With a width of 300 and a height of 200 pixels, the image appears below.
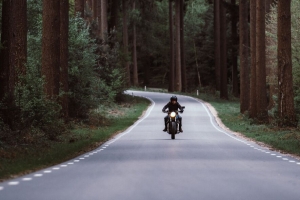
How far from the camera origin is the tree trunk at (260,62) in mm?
35406

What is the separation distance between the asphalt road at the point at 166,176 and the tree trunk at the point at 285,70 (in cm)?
947

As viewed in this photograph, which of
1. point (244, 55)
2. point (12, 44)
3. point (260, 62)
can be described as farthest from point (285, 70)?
point (244, 55)

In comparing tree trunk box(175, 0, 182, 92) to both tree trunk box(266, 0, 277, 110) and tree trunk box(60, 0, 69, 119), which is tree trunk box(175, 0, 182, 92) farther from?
tree trunk box(60, 0, 69, 119)

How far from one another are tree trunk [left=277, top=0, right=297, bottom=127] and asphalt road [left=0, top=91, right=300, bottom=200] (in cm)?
947

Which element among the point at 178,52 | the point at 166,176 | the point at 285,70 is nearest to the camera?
the point at 166,176

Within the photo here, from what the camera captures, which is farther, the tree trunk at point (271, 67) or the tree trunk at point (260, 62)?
the tree trunk at point (271, 67)

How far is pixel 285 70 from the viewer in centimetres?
3066

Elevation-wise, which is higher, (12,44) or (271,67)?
(12,44)

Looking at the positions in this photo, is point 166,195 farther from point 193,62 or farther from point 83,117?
point 193,62

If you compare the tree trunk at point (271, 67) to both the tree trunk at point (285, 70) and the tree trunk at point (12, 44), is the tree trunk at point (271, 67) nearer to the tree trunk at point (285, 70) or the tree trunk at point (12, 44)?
the tree trunk at point (285, 70)

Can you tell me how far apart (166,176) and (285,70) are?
18.9m

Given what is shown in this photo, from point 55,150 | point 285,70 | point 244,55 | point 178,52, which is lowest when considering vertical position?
point 55,150

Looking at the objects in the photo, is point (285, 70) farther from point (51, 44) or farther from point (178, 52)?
point (178, 52)

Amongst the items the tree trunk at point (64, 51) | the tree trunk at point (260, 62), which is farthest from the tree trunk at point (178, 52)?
the tree trunk at point (64, 51)
